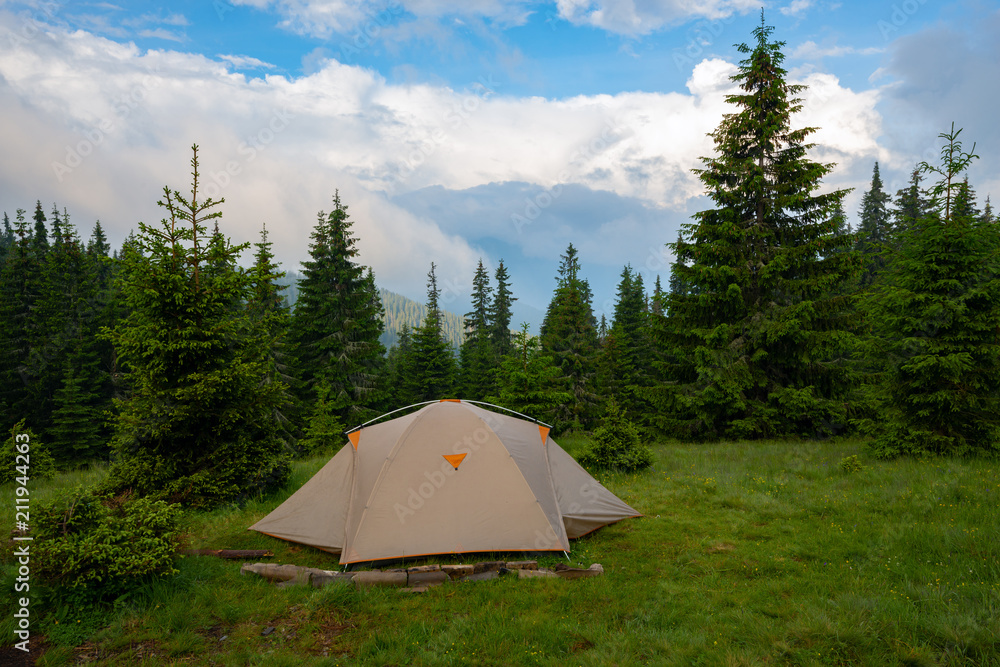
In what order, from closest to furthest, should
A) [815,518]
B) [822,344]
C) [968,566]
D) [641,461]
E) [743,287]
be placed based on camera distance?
[968,566] < [815,518] < [641,461] < [822,344] < [743,287]

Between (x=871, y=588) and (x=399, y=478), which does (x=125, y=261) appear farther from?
(x=871, y=588)

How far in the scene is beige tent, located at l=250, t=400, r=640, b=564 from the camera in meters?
6.90

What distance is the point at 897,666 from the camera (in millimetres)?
4098

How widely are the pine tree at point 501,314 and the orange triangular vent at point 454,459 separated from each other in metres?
40.8

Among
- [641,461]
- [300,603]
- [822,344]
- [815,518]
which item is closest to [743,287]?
[822,344]

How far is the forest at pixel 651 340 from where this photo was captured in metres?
9.06

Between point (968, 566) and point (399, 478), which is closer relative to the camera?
point (968, 566)

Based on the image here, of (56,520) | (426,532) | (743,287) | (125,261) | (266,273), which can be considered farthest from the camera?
(743,287)

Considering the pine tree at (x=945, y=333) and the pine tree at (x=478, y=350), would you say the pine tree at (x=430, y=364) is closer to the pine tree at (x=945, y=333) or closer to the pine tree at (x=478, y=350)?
the pine tree at (x=478, y=350)

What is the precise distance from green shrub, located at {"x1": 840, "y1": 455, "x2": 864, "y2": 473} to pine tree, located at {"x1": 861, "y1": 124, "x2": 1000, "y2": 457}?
1207mm

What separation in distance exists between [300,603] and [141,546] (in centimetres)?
199

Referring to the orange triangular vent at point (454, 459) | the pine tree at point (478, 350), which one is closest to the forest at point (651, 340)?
the orange triangular vent at point (454, 459)

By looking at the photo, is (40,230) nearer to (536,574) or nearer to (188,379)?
(188,379)

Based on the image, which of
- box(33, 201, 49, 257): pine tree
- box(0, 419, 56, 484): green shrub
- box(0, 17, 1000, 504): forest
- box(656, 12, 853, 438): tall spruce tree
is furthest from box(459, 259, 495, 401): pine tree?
box(33, 201, 49, 257): pine tree
